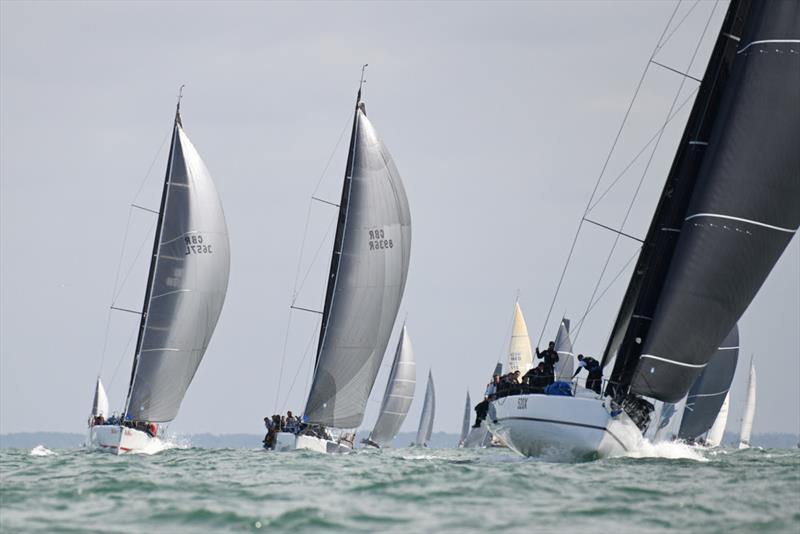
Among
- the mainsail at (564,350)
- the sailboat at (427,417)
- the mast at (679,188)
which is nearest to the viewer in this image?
the mast at (679,188)

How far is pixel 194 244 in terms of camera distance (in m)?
38.2

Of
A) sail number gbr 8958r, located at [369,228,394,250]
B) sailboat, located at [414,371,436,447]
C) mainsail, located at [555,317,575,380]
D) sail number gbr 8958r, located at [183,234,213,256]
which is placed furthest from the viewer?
sailboat, located at [414,371,436,447]

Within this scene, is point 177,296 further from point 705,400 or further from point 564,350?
Answer: point 564,350

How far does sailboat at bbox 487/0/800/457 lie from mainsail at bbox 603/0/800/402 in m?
0.02

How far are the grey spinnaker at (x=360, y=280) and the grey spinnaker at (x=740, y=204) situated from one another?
14674 mm

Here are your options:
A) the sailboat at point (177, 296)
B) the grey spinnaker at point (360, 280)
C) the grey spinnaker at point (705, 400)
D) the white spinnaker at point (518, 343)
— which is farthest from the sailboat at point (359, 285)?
the white spinnaker at point (518, 343)

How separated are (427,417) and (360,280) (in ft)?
184

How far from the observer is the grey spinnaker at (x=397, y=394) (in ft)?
243

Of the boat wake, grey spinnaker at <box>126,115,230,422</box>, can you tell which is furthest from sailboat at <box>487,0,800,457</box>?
the boat wake

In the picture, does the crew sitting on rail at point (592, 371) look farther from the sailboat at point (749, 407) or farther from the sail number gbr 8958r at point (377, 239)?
the sailboat at point (749, 407)

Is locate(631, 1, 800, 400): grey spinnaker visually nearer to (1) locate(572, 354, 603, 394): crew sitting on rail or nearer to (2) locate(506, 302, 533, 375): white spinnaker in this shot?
(1) locate(572, 354, 603, 394): crew sitting on rail

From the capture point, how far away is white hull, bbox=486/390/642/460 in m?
23.2

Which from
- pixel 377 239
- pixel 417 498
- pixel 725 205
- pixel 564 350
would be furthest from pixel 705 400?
pixel 417 498

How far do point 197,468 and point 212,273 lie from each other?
14941 millimetres
